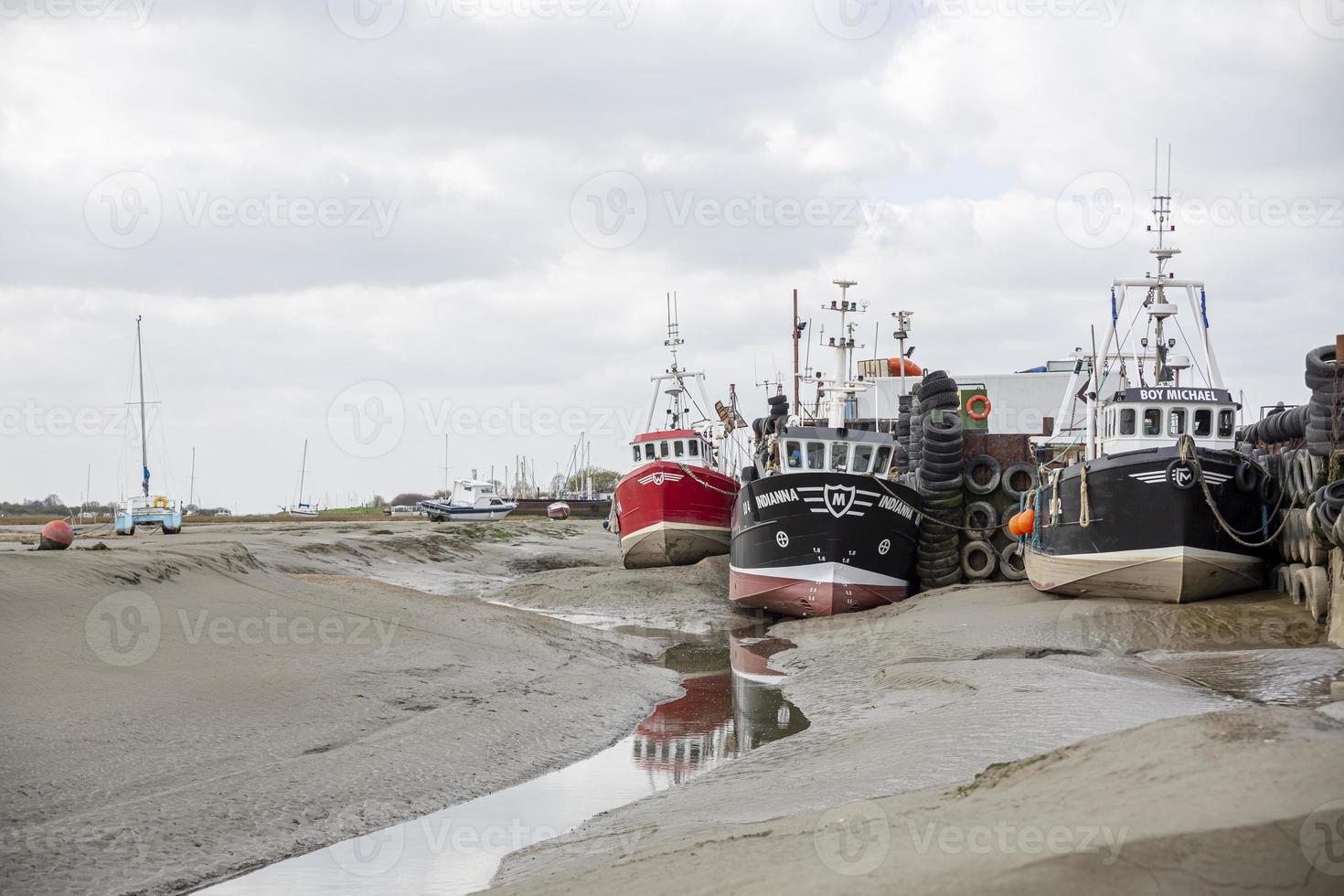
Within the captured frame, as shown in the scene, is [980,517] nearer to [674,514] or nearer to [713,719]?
[674,514]

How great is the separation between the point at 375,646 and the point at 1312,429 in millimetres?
12845

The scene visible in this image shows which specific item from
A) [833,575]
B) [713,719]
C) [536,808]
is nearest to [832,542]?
[833,575]

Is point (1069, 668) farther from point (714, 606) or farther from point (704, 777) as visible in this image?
point (714, 606)

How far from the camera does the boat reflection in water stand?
10.7 meters

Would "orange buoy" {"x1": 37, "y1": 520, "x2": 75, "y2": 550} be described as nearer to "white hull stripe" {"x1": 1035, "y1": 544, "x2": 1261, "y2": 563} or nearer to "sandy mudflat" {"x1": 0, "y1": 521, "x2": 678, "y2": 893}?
"sandy mudflat" {"x1": 0, "y1": 521, "x2": 678, "y2": 893}

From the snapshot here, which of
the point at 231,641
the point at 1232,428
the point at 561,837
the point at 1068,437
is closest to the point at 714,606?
the point at 1068,437

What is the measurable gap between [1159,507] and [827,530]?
679 cm

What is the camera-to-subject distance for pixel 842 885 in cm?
464

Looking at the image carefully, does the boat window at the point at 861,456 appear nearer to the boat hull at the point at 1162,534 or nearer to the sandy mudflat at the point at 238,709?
the boat hull at the point at 1162,534

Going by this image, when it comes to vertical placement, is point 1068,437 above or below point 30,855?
above
